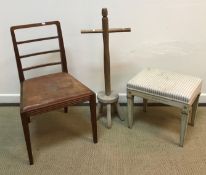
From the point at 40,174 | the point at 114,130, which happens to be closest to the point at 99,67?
the point at 114,130

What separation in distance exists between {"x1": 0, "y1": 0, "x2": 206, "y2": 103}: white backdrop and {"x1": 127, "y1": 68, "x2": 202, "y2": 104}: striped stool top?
0.97ft

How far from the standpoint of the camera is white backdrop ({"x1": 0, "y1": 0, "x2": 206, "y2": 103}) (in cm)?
219

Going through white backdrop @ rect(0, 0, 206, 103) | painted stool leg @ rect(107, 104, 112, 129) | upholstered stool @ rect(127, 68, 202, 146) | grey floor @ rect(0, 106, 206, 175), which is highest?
white backdrop @ rect(0, 0, 206, 103)

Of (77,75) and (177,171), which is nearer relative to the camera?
(177,171)

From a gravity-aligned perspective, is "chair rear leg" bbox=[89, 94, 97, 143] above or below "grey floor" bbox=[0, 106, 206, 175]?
above

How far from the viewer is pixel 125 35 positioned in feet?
7.54

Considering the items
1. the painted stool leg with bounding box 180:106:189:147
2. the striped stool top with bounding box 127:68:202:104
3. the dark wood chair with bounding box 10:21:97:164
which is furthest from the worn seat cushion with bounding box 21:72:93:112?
the painted stool leg with bounding box 180:106:189:147

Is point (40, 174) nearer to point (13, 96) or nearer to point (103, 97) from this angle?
point (103, 97)

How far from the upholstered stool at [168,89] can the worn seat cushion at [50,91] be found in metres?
0.37

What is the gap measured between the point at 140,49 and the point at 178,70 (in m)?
0.37

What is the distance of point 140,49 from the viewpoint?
2.35 meters

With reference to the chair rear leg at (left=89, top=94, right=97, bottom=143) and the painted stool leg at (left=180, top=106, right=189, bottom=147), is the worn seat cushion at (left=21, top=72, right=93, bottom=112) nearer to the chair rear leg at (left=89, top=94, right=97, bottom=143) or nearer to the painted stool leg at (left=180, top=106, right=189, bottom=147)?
the chair rear leg at (left=89, top=94, right=97, bottom=143)

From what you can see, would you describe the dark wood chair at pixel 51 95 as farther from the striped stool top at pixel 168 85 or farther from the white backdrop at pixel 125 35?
the striped stool top at pixel 168 85

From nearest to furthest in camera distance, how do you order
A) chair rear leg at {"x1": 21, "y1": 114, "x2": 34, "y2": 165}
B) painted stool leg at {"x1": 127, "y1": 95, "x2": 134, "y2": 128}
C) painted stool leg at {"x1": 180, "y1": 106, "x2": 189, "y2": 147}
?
chair rear leg at {"x1": 21, "y1": 114, "x2": 34, "y2": 165} → painted stool leg at {"x1": 180, "y1": 106, "x2": 189, "y2": 147} → painted stool leg at {"x1": 127, "y1": 95, "x2": 134, "y2": 128}
